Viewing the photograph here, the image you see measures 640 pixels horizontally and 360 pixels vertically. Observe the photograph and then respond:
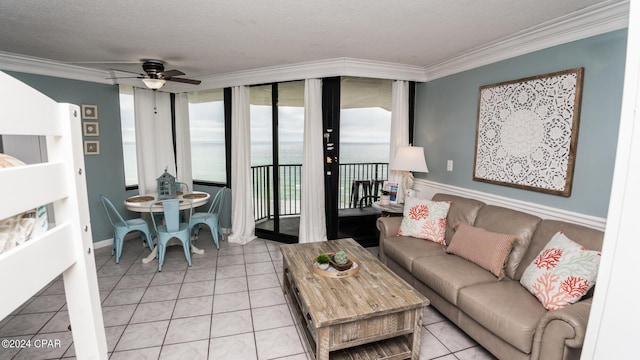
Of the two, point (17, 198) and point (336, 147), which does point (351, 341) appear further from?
point (336, 147)

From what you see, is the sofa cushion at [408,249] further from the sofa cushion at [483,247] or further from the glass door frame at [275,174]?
the glass door frame at [275,174]

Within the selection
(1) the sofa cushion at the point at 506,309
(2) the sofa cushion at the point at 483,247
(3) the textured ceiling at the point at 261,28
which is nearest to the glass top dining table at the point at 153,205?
(3) the textured ceiling at the point at 261,28

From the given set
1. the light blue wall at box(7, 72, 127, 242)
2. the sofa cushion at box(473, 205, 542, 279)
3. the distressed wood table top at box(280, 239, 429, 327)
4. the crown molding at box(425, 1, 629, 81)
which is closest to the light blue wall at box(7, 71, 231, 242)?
the light blue wall at box(7, 72, 127, 242)

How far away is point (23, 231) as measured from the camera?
92 centimetres

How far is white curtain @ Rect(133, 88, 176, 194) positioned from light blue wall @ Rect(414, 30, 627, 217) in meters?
4.29

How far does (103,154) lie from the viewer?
4.25m

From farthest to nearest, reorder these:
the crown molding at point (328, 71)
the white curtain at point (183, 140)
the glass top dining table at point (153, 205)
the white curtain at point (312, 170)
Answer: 1. the white curtain at point (183, 140)
2. the white curtain at point (312, 170)
3. the crown molding at point (328, 71)
4. the glass top dining table at point (153, 205)

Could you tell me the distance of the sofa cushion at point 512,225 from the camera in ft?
7.93

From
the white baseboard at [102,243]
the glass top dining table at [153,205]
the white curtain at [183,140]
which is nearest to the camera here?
the glass top dining table at [153,205]

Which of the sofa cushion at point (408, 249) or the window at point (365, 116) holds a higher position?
the window at point (365, 116)

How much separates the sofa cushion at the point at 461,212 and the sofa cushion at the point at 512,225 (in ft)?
0.27

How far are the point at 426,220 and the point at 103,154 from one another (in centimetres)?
445

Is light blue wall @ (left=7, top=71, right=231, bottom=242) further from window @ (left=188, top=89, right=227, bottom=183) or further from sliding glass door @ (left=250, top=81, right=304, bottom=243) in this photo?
sliding glass door @ (left=250, top=81, right=304, bottom=243)

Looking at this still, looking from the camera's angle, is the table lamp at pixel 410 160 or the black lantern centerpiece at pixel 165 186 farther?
the black lantern centerpiece at pixel 165 186
